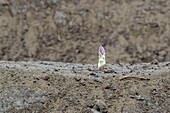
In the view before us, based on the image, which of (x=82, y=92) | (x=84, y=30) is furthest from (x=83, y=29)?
(x=82, y=92)

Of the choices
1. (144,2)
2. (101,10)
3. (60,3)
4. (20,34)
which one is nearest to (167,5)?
(144,2)

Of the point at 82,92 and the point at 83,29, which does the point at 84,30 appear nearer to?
the point at 83,29

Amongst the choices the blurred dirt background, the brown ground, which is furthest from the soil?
the blurred dirt background

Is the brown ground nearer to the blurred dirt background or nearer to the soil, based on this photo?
the blurred dirt background

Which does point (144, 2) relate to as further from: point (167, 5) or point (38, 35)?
point (38, 35)

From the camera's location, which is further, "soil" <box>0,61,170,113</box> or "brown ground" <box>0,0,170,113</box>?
"brown ground" <box>0,0,170,113</box>

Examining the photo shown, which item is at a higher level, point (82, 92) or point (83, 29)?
point (83, 29)

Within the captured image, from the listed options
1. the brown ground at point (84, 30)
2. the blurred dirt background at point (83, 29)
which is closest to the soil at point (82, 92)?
the brown ground at point (84, 30)

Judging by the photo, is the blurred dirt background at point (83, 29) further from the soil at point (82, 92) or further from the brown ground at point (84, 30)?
the soil at point (82, 92)

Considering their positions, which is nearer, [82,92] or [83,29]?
[82,92]
